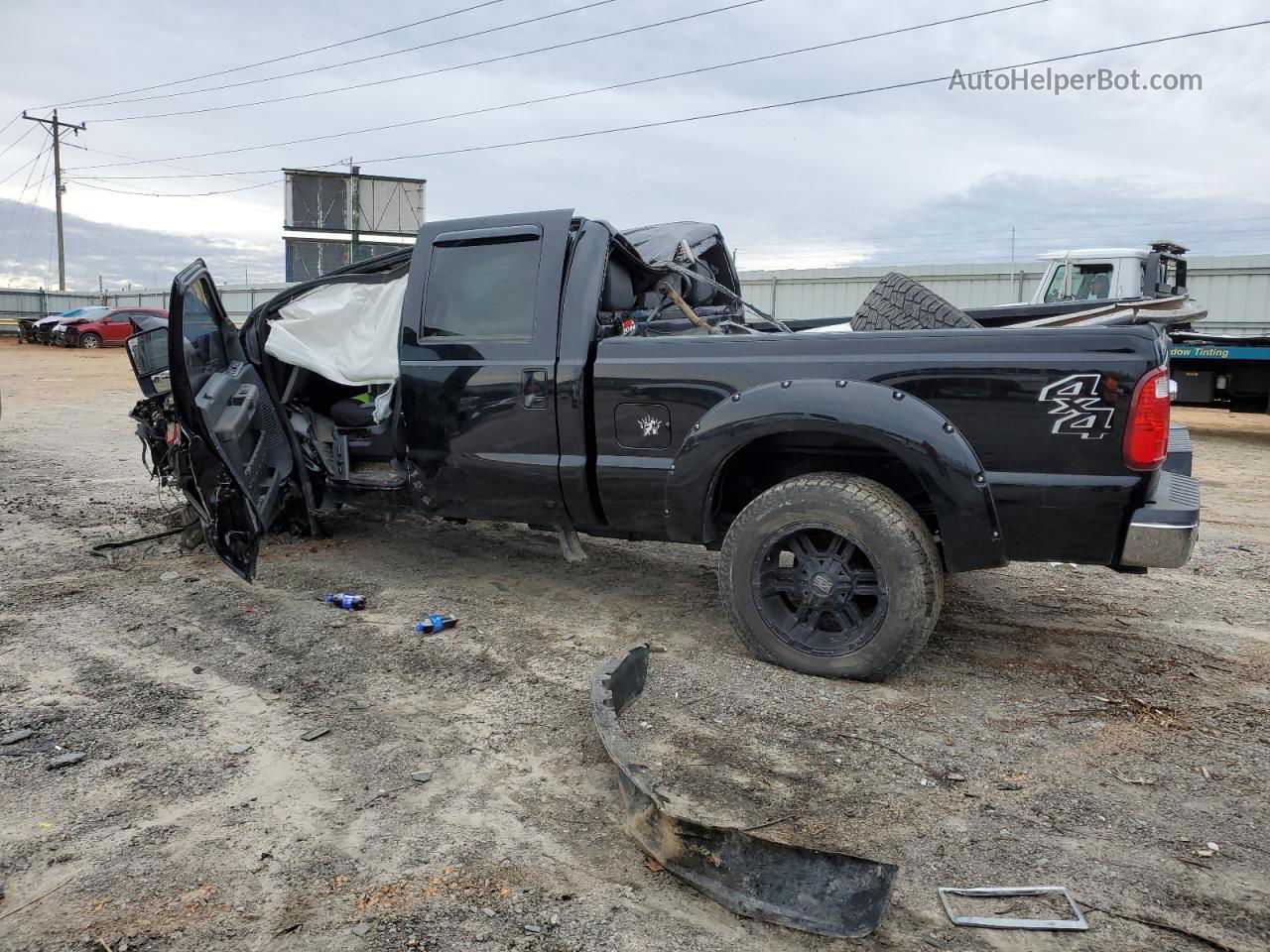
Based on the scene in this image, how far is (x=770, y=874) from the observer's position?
242cm

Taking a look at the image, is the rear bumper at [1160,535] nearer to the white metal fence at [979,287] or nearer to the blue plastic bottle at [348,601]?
the blue plastic bottle at [348,601]

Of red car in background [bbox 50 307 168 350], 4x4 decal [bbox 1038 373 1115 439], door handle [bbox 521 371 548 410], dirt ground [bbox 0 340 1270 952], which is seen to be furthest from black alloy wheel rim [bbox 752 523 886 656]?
red car in background [bbox 50 307 168 350]

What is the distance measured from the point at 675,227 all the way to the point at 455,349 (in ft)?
6.58

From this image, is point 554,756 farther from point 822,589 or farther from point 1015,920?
point 1015,920

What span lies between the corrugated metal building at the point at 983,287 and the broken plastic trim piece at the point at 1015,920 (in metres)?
11.6

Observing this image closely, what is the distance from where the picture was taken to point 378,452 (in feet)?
17.9

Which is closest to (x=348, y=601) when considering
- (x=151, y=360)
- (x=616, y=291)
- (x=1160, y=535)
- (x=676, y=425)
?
(x=151, y=360)

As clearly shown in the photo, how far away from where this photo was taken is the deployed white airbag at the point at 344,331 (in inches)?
209

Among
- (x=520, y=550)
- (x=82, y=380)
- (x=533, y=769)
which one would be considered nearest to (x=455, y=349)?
(x=520, y=550)

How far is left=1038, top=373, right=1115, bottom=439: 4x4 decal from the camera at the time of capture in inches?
135

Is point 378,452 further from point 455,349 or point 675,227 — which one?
point 675,227

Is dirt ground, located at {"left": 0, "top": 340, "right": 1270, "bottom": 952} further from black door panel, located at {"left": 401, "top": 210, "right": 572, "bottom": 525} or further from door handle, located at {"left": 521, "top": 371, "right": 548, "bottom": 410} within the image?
door handle, located at {"left": 521, "top": 371, "right": 548, "bottom": 410}

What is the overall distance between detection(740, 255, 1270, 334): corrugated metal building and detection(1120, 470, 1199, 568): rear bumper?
10309mm

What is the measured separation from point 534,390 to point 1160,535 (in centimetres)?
275
